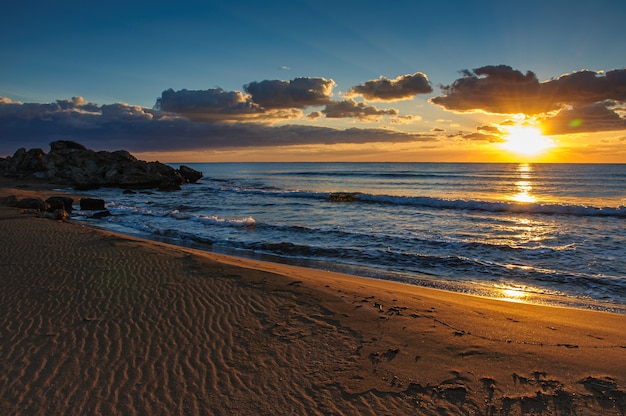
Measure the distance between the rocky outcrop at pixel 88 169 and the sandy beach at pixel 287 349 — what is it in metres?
32.0

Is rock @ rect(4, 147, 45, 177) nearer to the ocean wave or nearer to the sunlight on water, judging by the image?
the ocean wave

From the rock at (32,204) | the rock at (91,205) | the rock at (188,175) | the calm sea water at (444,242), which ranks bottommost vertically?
the calm sea water at (444,242)

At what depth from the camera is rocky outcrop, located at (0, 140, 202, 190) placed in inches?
1480

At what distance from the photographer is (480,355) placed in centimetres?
489

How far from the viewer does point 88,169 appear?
126 feet

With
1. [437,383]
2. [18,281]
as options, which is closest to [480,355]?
[437,383]

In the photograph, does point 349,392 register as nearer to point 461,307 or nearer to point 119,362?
point 119,362

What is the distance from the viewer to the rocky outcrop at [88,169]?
1480 inches

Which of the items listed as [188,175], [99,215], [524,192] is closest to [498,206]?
[524,192]

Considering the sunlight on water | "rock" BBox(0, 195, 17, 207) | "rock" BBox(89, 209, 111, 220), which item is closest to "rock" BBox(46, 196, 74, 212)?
"rock" BBox(0, 195, 17, 207)

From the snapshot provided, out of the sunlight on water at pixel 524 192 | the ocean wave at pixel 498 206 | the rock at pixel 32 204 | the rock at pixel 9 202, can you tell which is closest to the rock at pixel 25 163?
the rock at pixel 9 202

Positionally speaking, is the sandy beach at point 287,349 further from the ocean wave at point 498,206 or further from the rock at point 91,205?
the ocean wave at point 498,206

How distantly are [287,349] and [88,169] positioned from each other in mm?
40340

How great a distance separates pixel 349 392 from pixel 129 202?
25.3 meters
